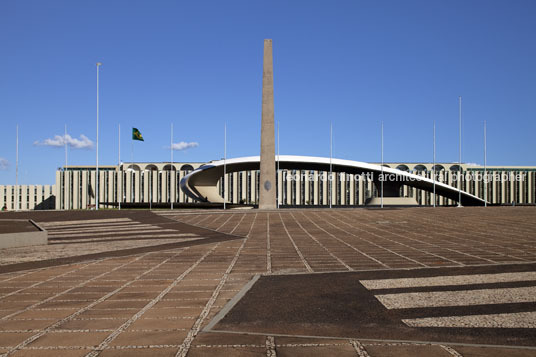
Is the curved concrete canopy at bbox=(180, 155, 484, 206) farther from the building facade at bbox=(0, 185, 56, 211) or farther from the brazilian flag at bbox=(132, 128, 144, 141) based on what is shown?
the building facade at bbox=(0, 185, 56, 211)

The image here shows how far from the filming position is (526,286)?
7.22 meters

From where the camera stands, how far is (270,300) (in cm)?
641

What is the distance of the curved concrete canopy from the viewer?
50.2m

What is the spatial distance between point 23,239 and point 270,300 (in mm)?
11223

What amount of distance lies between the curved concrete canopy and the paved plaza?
3681 cm

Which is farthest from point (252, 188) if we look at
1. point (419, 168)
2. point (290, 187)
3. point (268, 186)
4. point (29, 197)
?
point (268, 186)

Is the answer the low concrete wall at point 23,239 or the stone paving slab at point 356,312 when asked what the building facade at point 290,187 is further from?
the stone paving slab at point 356,312

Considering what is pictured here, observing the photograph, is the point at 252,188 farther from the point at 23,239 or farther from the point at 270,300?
the point at 270,300

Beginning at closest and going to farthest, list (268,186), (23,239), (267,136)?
(23,239) < (267,136) < (268,186)

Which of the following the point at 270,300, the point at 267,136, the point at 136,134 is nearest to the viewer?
the point at 270,300

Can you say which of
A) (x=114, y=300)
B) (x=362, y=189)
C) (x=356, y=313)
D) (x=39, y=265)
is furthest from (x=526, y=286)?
(x=362, y=189)

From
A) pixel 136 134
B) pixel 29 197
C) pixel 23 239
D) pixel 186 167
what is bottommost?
pixel 29 197

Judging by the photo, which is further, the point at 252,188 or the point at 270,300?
the point at 252,188

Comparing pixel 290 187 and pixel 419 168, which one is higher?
pixel 419 168
